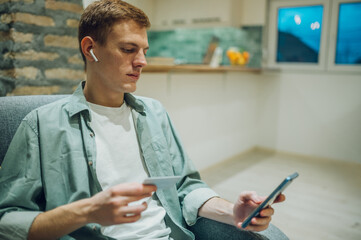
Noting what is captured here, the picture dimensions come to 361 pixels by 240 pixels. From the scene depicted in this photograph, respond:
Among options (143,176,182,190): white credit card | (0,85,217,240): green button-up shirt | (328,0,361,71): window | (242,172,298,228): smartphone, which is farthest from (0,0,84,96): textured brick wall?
(328,0,361,71): window

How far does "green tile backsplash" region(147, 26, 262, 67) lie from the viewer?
424 cm

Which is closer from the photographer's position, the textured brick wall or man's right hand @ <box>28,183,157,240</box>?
man's right hand @ <box>28,183,157,240</box>

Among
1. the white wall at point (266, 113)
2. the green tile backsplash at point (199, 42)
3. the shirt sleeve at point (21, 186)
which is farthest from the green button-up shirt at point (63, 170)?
the green tile backsplash at point (199, 42)

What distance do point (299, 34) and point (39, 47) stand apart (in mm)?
3308

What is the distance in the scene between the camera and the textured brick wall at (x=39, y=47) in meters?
1.54

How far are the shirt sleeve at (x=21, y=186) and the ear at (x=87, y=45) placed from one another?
29 centimetres

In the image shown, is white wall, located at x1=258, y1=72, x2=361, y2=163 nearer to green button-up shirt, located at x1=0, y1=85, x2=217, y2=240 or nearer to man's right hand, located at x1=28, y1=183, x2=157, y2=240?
green button-up shirt, located at x1=0, y1=85, x2=217, y2=240

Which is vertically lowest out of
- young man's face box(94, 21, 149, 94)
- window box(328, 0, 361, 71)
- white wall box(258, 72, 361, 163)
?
white wall box(258, 72, 361, 163)

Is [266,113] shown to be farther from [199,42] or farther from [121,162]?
[121,162]

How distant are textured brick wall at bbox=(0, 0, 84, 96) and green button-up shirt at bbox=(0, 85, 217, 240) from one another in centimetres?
73

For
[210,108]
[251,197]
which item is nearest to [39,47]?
[251,197]

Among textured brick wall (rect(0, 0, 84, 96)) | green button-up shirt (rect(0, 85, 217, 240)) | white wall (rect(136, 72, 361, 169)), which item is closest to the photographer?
green button-up shirt (rect(0, 85, 217, 240))

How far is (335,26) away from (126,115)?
136 inches

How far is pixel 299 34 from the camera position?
13.1ft
